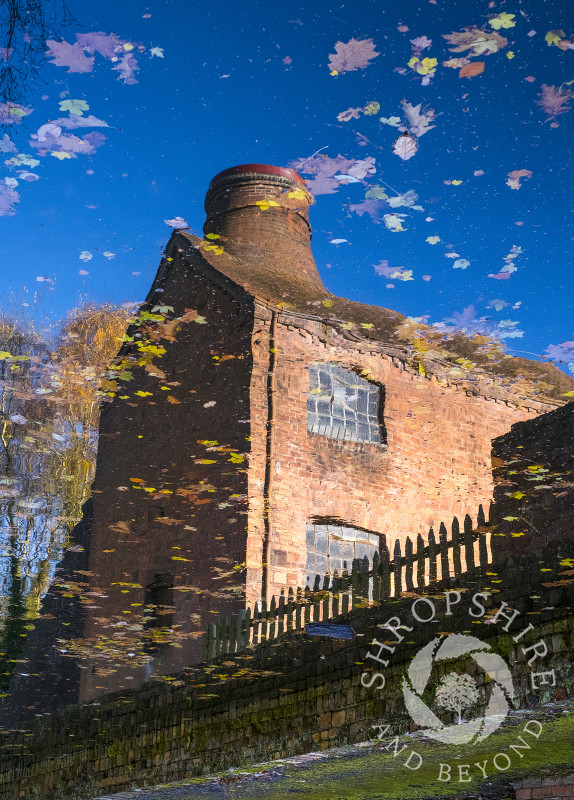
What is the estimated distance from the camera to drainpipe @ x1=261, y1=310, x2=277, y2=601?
12.1 metres

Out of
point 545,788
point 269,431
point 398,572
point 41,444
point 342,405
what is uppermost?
point 41,444

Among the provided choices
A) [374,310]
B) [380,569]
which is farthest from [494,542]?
[374,310]

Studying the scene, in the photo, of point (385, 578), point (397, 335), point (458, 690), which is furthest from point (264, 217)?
point (458, 690)

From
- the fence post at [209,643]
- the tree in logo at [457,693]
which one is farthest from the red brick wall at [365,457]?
the tree in logo at [457,693]

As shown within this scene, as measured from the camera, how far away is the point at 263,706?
25.4 feet

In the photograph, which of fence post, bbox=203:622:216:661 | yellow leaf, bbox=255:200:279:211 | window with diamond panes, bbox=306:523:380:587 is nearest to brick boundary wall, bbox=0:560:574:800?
fence post, bbox=203:622:216:661

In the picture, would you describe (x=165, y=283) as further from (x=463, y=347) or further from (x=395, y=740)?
(x=395, y=740)

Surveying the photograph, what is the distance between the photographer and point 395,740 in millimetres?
6316

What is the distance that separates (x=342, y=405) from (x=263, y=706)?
23.9 ft

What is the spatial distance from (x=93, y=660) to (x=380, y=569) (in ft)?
34.3

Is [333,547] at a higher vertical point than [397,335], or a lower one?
lower

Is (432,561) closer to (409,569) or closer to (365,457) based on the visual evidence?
(409,569)

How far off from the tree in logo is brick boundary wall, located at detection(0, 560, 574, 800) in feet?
1.19

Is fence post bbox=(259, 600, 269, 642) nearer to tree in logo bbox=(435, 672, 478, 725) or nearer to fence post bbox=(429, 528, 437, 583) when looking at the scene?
fence post bbox=(429, 528, 437, 583)
